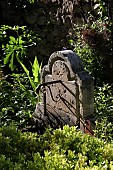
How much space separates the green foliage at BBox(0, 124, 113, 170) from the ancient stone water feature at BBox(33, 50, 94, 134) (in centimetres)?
137

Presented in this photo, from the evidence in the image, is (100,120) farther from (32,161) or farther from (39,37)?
(39,37)

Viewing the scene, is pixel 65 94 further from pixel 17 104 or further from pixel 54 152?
pixel 54 152

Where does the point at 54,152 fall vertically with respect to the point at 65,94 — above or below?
below

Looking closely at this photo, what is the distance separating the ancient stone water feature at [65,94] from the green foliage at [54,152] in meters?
1.37

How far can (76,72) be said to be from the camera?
12.6ft

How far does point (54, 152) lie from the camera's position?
86.7 inches

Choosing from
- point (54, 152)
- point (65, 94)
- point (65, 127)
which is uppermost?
point (65, 94)

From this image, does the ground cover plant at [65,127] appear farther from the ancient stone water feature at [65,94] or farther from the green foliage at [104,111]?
the ancient stone water feature at [65,94]

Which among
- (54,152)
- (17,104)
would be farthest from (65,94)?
(54,152)

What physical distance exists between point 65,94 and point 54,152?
1855mm

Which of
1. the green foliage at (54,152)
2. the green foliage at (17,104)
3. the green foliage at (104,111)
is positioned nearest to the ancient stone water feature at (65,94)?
the green foliage at (104,111)

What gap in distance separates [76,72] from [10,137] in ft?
5.27

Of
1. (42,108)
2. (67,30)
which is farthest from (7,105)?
(67,30)

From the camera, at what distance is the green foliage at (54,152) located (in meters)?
1.98
